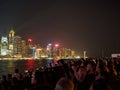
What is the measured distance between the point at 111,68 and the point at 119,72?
5.26 feet

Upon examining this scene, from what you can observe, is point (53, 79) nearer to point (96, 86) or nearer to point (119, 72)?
point (96, 86)

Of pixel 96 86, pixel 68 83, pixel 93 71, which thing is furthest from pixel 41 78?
pixel 93 71

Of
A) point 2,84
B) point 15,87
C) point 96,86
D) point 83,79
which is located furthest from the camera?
point 2,84

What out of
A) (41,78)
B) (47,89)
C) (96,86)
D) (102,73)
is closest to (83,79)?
(102,73)

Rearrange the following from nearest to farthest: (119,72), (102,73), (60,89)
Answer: (60,89), (102,73), (119,72)

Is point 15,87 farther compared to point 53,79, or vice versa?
point 53,79

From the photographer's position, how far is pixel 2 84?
12.7 meters

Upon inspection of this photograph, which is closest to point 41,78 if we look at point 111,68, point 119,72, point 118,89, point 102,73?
point 102,73

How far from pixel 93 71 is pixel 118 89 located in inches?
172

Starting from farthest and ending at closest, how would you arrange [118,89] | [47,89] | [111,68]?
[111,68] → [118,89] → [47,89]

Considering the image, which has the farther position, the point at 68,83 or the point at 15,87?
the point at 15,87

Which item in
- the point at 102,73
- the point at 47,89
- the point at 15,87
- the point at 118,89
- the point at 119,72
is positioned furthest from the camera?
the point at 119,72

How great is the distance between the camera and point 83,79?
8.69 meters

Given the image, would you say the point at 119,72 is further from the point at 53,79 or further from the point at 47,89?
the point at 47,89
